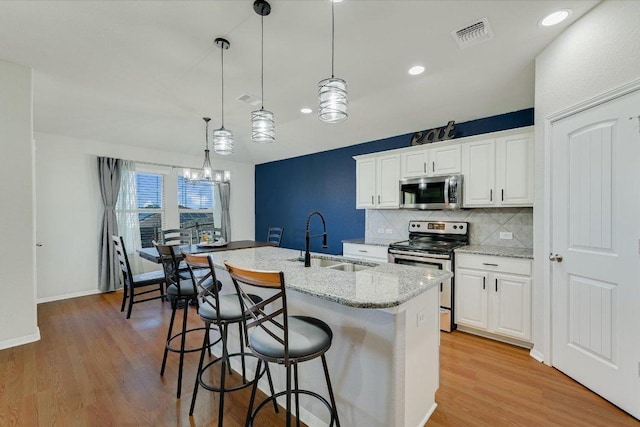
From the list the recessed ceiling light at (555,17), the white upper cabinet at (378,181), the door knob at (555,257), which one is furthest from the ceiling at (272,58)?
the door knob at (555,257)

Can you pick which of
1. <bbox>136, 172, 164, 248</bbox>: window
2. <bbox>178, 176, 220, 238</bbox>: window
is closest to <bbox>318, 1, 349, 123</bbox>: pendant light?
<bbox>136, 172, 164, 248</bbox>: window

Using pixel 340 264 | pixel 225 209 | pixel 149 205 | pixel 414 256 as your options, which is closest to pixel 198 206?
pixel 225 209

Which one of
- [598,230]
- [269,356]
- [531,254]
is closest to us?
[269,356]

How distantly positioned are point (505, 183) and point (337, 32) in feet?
7.80

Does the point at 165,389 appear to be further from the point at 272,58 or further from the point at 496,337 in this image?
the point at 496,337

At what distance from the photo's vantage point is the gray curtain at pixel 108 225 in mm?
4707

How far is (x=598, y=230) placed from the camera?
84.4 inches

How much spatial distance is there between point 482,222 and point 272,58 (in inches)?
121

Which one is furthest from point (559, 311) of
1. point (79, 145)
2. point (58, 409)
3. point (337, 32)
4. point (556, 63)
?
point (79, 145)

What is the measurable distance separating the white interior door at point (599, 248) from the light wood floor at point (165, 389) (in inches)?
8.7

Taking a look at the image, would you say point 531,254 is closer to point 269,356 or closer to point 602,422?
point 602,422

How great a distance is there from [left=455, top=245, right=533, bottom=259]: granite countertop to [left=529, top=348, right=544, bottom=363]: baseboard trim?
86cm

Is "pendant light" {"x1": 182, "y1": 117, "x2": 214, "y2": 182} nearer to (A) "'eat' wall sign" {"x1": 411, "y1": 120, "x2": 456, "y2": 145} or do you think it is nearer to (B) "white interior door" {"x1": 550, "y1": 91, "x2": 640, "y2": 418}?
(A) "'eat' wall sign" {"x1": 411, "y1": 120, "x2": 456, "y2": 145}

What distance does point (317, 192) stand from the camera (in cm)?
571
